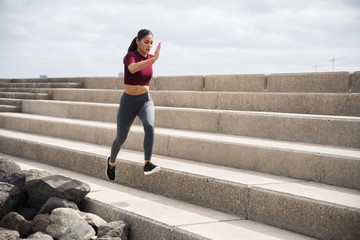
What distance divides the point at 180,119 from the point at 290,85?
2061 mm

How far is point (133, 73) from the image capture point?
434 centimetres

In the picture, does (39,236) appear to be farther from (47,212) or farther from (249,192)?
(249,192)

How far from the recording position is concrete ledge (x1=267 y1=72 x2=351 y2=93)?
20.5 feet

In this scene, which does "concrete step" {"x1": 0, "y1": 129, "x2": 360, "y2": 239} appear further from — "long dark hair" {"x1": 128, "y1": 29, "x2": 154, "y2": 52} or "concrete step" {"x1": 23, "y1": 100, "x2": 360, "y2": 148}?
"long dark hair" {"x1": 128, "y1": 29, "x2": 154, "y2": 52}

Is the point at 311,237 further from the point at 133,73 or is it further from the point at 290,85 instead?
the point at 290,85

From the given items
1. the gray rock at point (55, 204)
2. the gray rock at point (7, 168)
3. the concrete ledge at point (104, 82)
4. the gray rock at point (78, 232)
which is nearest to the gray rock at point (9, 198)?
the gray rock at point (55, 204)

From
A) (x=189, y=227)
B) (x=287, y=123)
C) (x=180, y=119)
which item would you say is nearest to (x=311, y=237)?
(x=189, y=227)

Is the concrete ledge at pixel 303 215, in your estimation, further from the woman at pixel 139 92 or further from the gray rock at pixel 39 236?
the gray rock at pixel 39 236

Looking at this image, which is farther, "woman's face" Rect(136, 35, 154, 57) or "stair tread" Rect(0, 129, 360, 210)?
"woman's face" Rect(136, 35, 154, 57)

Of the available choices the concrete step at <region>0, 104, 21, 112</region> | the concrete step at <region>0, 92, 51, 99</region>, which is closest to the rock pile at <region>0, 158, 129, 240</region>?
the concrete step at <region>0, 104, 21, 112</region>

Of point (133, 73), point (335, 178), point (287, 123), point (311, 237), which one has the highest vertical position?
point (133, 73)

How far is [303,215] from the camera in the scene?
11.1ft

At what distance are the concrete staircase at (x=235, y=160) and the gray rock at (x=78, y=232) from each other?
0.37m

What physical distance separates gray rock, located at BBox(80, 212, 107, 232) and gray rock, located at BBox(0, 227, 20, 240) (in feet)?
2.21
